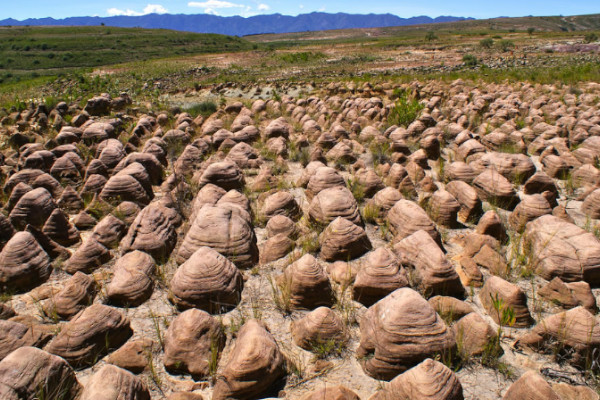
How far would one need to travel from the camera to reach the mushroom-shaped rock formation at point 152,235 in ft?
12.0

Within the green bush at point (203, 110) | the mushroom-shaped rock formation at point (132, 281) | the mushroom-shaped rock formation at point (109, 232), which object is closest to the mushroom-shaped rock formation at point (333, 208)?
the mushroom-shaped rock formation at point (132, 281)

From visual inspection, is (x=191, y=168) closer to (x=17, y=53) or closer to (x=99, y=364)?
(x=99, y=364)

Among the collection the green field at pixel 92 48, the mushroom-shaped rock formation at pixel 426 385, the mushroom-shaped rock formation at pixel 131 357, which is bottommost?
the mushroom-shaped rock formation at pixel 131 357

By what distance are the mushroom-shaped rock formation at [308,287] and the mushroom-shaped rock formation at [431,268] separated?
726 millimetres

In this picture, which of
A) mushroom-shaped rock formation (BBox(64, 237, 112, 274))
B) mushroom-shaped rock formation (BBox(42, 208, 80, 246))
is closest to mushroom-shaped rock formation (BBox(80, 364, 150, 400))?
mushroom-shaped rock formation (BBox(64, 237, 112, 274))

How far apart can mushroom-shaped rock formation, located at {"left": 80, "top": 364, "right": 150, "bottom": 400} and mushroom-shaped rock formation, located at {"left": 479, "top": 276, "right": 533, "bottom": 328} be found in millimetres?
2401

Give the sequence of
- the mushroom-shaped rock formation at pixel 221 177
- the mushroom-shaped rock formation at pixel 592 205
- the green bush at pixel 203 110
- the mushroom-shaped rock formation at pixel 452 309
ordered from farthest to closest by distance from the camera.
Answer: the green bush at pixel 203 110
the mushroom-shaped rock formation at pixel 221 177
the mushroom-shaped rock formation at pixel 592 205
the mushroom-shaped rock formation at pixel 452 309

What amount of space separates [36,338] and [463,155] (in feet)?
18.6

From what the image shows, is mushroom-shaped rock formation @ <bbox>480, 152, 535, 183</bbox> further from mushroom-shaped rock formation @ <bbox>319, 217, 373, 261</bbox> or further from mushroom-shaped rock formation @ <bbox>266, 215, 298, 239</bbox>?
mushroom-shaped rock formation @ <bbox>266, 215, 298, 239</bbox>

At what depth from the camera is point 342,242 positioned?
12.0ft

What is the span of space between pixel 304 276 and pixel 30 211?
315 centimetres

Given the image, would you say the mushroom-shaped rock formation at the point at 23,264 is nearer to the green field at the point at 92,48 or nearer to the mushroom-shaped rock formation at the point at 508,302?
the mushroom-shaped rock formation at the point at 508,302

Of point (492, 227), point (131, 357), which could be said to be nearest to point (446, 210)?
point (492, 227)

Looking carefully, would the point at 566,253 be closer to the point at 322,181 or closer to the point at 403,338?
the point at 403,338
